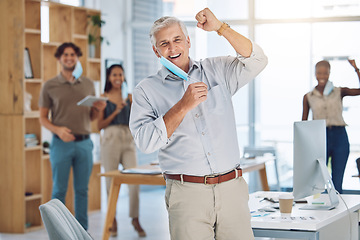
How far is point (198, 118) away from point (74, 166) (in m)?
3.30

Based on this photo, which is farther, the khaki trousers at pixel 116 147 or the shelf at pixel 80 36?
the shelf at pixel 80 36

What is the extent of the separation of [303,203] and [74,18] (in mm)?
4584

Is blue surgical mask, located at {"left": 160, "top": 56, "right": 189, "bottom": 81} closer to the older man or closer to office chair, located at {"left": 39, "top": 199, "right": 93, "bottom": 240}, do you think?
the older man

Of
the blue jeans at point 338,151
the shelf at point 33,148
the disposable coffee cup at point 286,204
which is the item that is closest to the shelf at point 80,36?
the shelf at point 33,148

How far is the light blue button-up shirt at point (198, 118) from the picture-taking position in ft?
8.77

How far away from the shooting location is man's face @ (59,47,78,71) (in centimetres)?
579

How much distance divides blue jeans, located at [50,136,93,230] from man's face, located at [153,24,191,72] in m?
3.14

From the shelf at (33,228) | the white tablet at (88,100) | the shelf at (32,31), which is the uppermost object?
the shelf at (32,31)

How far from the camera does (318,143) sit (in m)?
3.47

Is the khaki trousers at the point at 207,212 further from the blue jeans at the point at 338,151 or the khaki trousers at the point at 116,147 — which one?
the blue jeans at the point at 338,151

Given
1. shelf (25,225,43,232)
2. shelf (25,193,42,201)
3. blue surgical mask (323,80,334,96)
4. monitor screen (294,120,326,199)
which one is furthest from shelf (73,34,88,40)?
monitor screen (294,120,326,199)

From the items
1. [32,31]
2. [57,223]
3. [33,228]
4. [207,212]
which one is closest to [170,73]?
[207,212]

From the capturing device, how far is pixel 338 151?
6.16 metres

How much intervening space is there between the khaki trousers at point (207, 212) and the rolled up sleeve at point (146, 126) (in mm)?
238
